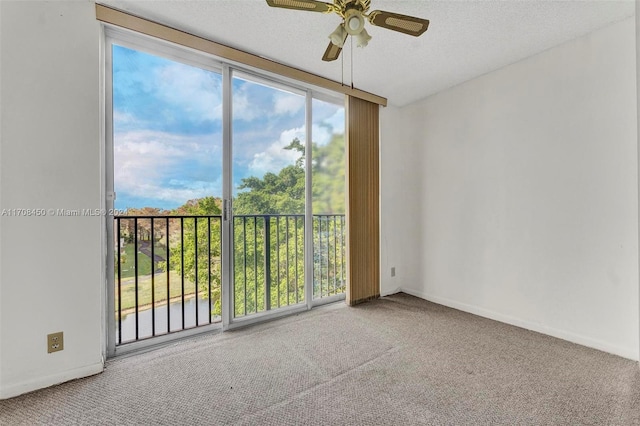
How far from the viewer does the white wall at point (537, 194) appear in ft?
6.72

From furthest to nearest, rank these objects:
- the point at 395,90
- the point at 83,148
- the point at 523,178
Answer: the point at 395,90 < the point at 523,178 < the point at 83,148

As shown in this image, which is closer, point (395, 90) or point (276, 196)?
point (276, 196)

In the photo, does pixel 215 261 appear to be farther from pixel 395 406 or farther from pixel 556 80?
pixel 556 80

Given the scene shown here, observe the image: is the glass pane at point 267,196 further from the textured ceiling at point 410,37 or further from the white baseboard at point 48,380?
the white baseboard at point 48,380

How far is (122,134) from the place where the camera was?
2152 millimetres

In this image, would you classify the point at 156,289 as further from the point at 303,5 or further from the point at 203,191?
the point at 303,5

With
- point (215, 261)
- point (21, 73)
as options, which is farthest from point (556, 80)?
point (21, 73)

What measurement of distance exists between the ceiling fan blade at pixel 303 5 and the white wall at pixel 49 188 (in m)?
1.36

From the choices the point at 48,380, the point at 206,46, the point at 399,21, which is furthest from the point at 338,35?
the point at 48,380

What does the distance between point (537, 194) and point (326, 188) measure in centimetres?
200

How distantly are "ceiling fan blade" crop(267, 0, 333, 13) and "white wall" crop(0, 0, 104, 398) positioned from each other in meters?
1.36

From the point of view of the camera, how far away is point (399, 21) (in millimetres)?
1573

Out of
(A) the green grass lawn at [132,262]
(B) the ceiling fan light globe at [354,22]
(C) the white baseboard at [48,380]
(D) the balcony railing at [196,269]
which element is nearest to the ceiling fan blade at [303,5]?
(B) the ceiling fan light globe at [354,22]

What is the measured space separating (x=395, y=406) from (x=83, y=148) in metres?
2.46
